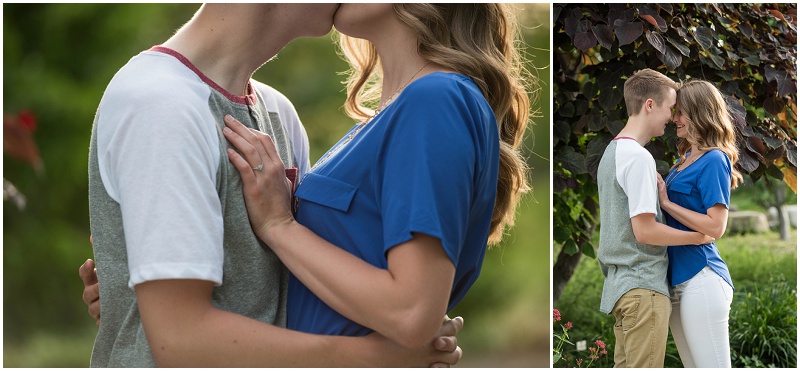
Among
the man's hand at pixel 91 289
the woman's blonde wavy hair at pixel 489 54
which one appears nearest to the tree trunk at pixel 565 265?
the woman's blonde wavy hair at pixel 489 54

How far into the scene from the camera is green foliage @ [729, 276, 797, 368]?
3.20 meters

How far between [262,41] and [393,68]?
26 cm

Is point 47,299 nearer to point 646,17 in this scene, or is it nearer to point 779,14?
point 646,17

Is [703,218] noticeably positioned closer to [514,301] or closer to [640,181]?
[640,181]

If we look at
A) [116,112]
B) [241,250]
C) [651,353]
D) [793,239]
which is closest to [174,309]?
[241,250]

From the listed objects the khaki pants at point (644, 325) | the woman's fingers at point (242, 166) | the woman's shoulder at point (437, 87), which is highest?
the woman's shoulder at point (437, 87)

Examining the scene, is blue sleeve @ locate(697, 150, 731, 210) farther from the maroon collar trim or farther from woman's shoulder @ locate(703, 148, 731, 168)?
the maroon collar trim

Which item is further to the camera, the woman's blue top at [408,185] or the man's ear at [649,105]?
the man's ear at [649,105]

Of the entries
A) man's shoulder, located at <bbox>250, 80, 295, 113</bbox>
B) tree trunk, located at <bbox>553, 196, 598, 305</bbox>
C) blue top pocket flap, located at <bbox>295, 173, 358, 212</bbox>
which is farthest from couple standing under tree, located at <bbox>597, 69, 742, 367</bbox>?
blue top pocket flap, located at <bbox>295, 173, 358, 212</bbox>

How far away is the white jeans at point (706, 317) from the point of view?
234cm

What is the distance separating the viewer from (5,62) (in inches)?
142

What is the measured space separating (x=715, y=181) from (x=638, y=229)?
0.29 m

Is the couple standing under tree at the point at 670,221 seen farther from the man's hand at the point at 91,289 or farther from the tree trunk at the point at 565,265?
the man's hand at the point at 91,289

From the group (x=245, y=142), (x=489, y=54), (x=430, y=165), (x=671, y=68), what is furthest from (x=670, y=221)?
(x=245, y=142)
